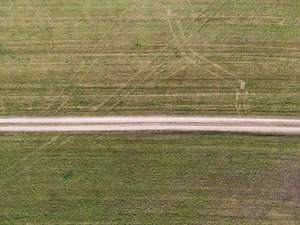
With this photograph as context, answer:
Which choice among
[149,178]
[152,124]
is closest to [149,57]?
[152,124]

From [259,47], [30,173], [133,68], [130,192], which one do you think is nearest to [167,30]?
[133,68]

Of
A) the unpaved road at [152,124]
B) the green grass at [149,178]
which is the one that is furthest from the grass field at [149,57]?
the green grass at [149,178]

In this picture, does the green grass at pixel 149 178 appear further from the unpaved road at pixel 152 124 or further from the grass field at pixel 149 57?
the grass field at pixel 149 57

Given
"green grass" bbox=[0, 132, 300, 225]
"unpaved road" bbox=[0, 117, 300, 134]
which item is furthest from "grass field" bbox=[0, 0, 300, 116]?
"green grass" bbox=[0, 132, 300, 225]

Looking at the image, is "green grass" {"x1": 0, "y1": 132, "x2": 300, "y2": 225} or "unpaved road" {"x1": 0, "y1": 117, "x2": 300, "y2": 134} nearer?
"green grass" {"x1": 0, "y1": 132, "x2": 300, "y2": 225}

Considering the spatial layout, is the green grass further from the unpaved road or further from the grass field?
the grass field

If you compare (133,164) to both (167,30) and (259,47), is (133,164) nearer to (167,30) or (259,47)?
(167,30)
